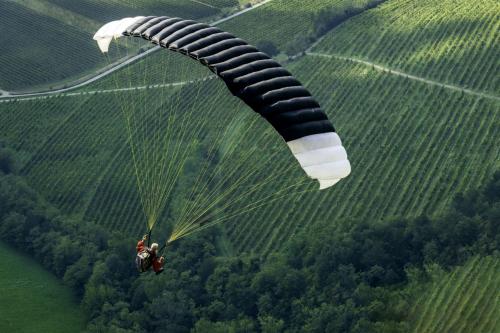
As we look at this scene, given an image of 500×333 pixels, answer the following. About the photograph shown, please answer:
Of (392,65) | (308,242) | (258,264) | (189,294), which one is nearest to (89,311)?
(189,294)

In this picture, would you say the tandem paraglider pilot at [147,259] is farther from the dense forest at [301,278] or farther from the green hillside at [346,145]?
the green hillside at [346,145]

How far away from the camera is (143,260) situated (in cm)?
2261

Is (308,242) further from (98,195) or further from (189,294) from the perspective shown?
(98,195)

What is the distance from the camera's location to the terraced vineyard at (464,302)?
33281 millimetres

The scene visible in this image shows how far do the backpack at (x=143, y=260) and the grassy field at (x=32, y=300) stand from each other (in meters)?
17.8

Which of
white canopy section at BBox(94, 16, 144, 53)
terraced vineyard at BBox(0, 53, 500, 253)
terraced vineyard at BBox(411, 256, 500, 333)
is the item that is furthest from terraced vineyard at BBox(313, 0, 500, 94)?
white canopy section at BBox(94, 16, 144, 53)

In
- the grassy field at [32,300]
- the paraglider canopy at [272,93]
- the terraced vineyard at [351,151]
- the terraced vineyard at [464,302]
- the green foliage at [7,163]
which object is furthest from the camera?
the green foliage at [7,163]

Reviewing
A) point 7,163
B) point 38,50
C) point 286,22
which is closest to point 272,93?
point 7,163

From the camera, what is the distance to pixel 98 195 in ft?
157

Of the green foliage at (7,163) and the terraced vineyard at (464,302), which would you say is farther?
the green foliage at (7,163)

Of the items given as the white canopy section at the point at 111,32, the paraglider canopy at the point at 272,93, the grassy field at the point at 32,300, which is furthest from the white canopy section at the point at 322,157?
the grassy field at the point at 32,300

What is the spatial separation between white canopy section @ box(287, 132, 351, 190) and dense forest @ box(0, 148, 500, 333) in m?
15.2

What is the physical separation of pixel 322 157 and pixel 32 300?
24.0 m

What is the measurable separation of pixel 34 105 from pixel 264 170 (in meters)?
19.2
